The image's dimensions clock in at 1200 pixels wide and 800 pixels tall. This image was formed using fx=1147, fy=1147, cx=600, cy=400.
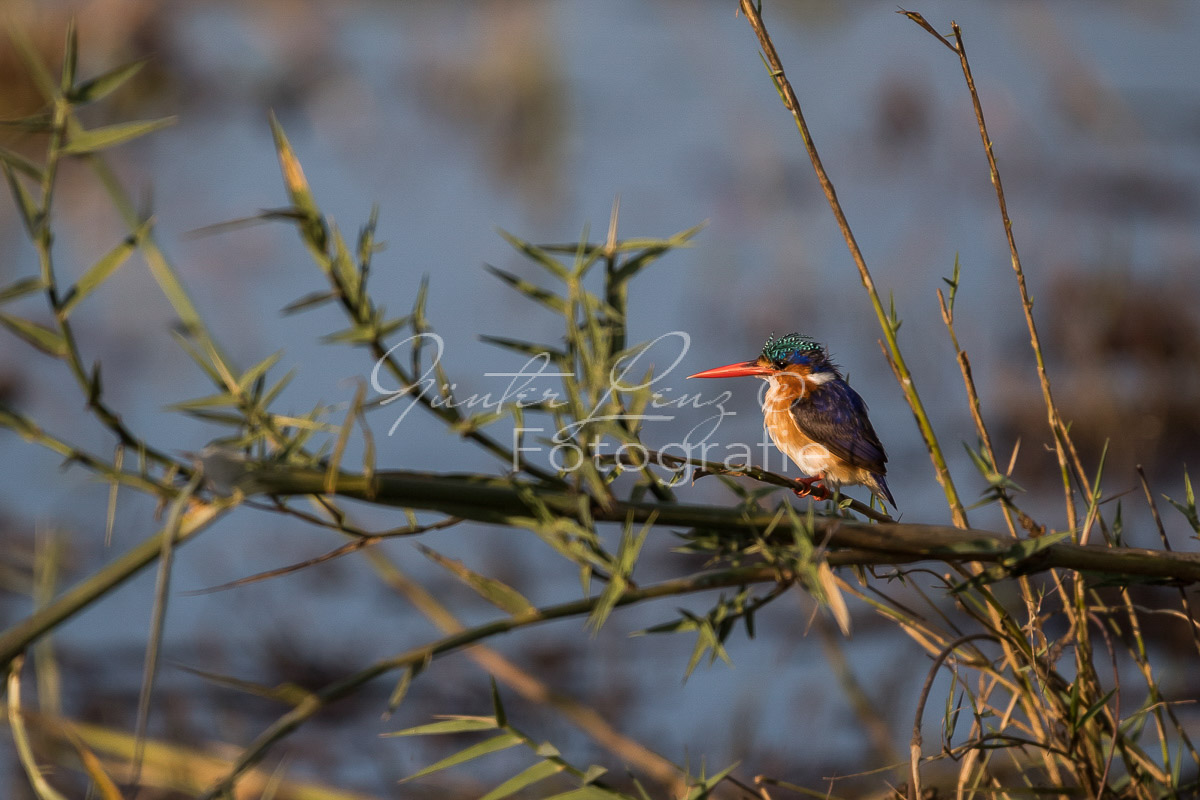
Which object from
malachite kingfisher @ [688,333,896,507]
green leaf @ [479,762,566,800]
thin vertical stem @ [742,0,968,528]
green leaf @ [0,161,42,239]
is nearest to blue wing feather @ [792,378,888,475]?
malachite kingfisher @ [688,333,896,507]

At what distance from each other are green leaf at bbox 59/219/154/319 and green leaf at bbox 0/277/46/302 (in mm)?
11

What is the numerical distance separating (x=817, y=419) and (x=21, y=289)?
1034 millimetres

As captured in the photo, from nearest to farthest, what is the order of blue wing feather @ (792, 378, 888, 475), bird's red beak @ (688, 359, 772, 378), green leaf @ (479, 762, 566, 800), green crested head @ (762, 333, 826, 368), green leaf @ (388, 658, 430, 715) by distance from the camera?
green leaf @ (388, 658, 430, 715), green leaf @ (479, 762, 566, 800), bird's red beak @ (688, 359, 772, 378), blue wing feather @ (792, 378, 888, 475), green crested head @ (762, 333, 826, 368)

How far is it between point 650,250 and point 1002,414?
8.36 feet

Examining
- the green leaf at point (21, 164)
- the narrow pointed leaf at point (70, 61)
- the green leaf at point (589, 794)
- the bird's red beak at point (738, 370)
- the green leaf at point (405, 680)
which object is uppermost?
the bird's red beak at point (738, 370)

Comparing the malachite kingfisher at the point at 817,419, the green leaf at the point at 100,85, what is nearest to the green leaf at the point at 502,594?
the green leaf at the point at 100,85

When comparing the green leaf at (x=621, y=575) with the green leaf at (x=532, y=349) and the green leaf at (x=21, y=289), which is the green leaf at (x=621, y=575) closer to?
the green leaf at (x=532, y=349)

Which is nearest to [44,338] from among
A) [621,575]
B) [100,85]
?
[100,85]

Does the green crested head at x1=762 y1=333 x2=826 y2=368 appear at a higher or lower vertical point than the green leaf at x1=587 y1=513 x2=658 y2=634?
higher

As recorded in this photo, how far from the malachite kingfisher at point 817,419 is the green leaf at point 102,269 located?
812 millimetres

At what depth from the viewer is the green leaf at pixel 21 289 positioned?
17.8 inches

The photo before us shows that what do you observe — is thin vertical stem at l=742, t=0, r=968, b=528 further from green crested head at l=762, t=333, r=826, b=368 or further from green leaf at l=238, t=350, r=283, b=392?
green crested head at l=762, t=333, r=826, b=368

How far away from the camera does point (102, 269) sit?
496 millimetres

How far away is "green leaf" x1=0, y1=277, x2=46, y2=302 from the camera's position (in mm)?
452
